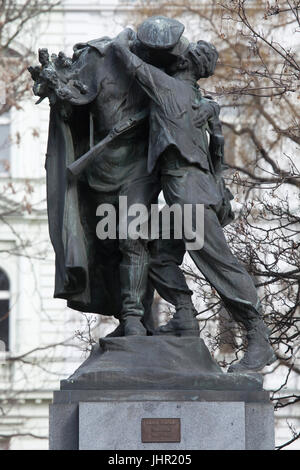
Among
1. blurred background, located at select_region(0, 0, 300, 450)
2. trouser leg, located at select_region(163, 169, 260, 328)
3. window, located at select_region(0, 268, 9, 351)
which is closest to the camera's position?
trouser leg, located at select_region(163, 169, 260, 328)

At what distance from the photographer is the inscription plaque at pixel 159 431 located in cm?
1014

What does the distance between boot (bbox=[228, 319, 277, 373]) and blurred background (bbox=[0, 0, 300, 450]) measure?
5167 millimetres

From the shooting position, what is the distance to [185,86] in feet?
36.8

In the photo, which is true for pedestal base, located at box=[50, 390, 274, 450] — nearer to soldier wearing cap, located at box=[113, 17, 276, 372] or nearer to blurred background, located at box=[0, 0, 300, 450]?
soldier wearing cap, located at box=[113, 17, 276, 372]

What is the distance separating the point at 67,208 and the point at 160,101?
3.24ft

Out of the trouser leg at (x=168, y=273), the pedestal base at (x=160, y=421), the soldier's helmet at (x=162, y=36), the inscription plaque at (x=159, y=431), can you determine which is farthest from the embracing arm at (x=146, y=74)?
the inscription plaque at (x=159, y=431)

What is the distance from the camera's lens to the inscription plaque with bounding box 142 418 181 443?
1014 centimetres

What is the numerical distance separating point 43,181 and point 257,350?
19.0 meters

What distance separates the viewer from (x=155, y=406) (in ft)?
33.5

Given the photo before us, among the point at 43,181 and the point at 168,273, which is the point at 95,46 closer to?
the point at 168,273

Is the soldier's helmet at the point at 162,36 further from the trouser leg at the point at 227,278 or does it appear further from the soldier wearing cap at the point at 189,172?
the trouser leg at the point at 227,278

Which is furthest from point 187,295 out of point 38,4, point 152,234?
point 38,4

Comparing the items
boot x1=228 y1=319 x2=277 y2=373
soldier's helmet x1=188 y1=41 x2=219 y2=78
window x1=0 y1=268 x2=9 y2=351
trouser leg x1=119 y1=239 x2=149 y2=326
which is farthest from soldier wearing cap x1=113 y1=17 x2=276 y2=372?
window x1=0 y1=268 x2=9 y2=351

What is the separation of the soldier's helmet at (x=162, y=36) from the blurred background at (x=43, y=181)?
4819 millimetres
